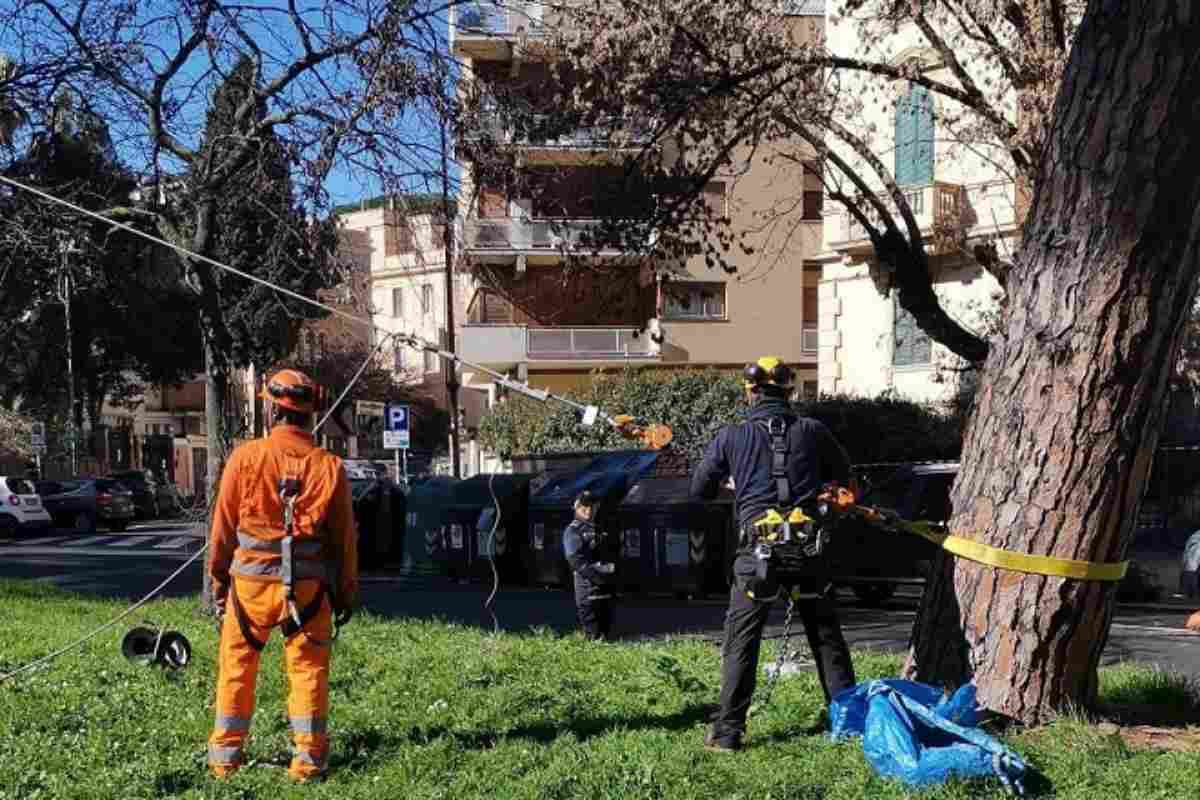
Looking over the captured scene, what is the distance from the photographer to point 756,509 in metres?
5.53

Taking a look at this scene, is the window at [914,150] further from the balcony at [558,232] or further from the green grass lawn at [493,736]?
the green grass lawn at [493,736]

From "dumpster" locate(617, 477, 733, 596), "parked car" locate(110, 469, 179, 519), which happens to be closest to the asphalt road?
"dumpster" locate(617, 477, 733, 596)

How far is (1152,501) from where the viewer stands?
1483 cm

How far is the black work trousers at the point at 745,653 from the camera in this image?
5363 millimetres

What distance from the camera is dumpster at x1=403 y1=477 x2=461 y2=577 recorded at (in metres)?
18.9

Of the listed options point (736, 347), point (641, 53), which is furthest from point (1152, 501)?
point (736, 347)

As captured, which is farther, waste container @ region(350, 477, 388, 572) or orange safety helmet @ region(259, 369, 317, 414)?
waste container @ region(350, 477, 388, 572)

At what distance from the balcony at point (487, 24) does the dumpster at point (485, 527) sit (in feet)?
20.4

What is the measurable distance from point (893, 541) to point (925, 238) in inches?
349

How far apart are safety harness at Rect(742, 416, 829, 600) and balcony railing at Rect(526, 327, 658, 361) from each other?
3028 cm

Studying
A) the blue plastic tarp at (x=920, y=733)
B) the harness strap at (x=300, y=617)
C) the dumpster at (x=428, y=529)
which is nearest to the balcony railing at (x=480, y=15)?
the harness strap at (x=300, y=617)

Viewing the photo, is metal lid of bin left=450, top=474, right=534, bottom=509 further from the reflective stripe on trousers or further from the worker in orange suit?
the reflective stripe on trousers

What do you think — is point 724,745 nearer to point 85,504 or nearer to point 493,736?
point 493,736

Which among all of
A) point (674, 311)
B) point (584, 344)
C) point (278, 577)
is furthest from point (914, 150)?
point (278, 577)
